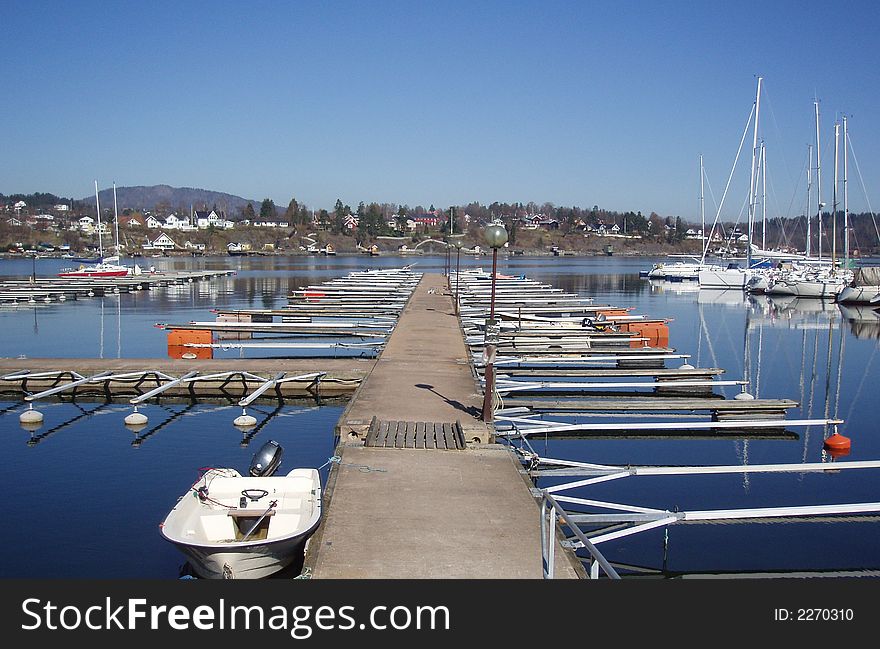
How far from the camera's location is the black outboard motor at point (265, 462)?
11.6 meters

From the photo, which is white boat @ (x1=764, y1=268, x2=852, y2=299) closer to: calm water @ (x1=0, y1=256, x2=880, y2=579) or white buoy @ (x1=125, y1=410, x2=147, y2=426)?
calm water @ (x1=0, y1=256, x2=880, y2=579)

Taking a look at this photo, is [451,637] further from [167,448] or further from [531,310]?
[531,310]

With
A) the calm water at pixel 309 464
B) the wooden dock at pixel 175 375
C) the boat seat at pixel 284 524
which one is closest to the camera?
the boat seat at pixel 284 524

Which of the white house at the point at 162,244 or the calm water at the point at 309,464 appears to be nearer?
the calm water at the point at 309,464

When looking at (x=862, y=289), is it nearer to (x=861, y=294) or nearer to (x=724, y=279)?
(x=861, y=294)

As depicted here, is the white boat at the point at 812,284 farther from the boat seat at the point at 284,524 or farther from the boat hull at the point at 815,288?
the boat seat at the point at 284,524

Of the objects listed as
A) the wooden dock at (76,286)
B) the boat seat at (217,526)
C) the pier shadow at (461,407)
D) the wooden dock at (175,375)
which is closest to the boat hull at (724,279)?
the wooden dock at (76,286)

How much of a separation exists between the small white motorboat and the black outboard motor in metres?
0.04

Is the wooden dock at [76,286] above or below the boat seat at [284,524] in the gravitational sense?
below

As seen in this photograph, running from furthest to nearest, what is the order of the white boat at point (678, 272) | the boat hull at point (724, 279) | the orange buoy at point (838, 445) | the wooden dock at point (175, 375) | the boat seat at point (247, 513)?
the white boat at point (678, 272) < the boat hull at point (724, 279) < the wooden dock at point (175, 375) < the orange buoy at point (838, 445) < the boat seat at point (247, 513)

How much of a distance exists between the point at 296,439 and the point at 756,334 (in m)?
29.6

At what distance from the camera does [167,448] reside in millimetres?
16500

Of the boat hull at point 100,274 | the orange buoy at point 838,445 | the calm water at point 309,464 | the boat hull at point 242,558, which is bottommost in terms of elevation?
the calm water at point 309,464

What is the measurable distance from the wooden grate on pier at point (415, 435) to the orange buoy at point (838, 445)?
912 centimetres
